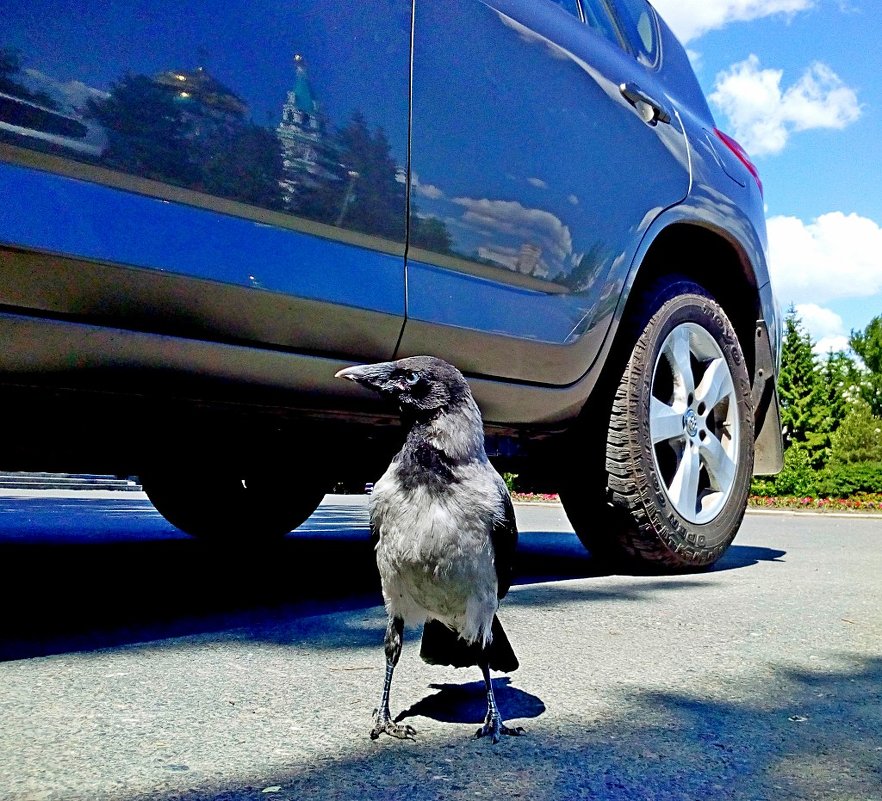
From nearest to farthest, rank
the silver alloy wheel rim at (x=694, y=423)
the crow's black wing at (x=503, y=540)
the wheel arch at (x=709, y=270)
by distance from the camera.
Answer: the crow's black wing at (x=503, y=540)
the silver alloy wheel rim at (x=694, y=423)
the wheel arch at (x=709, y=270)

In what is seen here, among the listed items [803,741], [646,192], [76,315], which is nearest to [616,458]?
[646,192]

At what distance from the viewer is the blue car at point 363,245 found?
1943mm

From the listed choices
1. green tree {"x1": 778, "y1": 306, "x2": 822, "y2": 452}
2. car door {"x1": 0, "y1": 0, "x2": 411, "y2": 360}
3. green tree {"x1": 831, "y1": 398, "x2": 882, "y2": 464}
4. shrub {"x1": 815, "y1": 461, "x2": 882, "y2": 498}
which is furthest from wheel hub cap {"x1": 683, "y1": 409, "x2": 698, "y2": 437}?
green tree {"x1": 831, "y1": 398, "x2": 882, "y2": 464}

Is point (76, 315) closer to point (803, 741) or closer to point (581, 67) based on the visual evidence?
point (803, 741)

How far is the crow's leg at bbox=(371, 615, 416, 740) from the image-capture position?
5.13 feet

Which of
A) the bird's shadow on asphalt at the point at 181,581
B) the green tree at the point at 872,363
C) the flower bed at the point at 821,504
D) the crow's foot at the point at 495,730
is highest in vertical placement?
the green tree at the point at 872,363

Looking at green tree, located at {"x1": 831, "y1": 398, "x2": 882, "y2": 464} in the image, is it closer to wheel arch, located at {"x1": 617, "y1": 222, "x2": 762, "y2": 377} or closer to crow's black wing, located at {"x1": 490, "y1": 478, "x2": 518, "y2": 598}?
wheel arch, located at {"x1": 617, "y1": 222, "x2": 762, "y2": 377}

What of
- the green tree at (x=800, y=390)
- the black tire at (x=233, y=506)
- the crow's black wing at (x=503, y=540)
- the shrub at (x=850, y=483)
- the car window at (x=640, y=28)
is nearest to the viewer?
the crow's black wing at (x=503, y=540)

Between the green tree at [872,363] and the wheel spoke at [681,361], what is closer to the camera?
the wheel spoke at [681,361]

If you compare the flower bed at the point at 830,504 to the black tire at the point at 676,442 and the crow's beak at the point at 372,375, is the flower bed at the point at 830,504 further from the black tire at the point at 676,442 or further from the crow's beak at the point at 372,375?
the crow's beak at the point at 372,375

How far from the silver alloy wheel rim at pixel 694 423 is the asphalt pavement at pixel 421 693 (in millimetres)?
431

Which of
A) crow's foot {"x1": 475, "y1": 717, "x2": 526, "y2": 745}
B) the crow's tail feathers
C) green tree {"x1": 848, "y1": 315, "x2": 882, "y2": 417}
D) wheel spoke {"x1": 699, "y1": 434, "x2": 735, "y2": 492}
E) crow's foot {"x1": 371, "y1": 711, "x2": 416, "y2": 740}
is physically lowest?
crow's foot {"x1": 371, "y1": 711, "x2": 416, "y2": 740}

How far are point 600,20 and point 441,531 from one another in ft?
9.40

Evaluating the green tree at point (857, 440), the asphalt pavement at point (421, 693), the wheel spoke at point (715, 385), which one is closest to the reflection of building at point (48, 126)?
the asphalt pavement at point (421, 693)
